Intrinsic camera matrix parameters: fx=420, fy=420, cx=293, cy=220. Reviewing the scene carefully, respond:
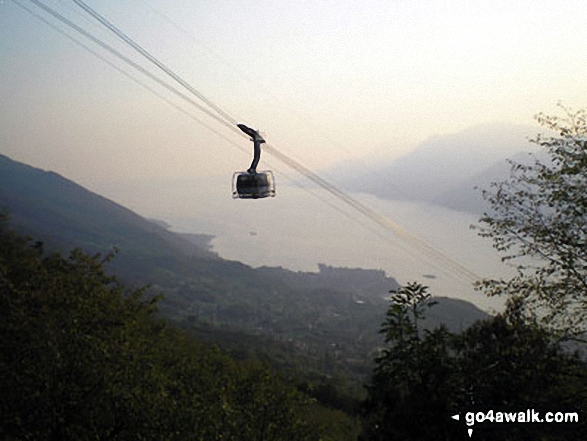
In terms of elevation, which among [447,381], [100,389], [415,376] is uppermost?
[447,381]

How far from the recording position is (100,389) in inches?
436

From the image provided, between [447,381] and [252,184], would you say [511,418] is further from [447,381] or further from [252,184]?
[252,184]

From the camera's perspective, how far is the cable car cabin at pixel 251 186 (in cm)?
1727

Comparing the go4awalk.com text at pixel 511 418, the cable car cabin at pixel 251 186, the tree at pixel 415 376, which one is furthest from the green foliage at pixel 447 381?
the cable car cabin at pixel 251 186

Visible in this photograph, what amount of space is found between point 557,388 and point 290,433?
7.98 m

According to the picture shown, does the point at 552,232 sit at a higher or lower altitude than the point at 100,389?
higher

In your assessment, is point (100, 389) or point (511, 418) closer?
point (511, 418)

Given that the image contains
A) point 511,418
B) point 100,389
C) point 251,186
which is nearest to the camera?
point 511,418

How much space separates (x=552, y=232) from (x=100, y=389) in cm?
1231

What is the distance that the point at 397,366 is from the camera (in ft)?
35.1

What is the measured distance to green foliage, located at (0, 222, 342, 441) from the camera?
1040 cm

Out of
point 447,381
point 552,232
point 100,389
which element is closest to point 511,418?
point 447,381

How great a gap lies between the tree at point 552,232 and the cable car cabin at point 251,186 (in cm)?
873

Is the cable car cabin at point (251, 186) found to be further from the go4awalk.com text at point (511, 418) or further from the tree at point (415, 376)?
the go4awalk.com text at point (511, 418)
